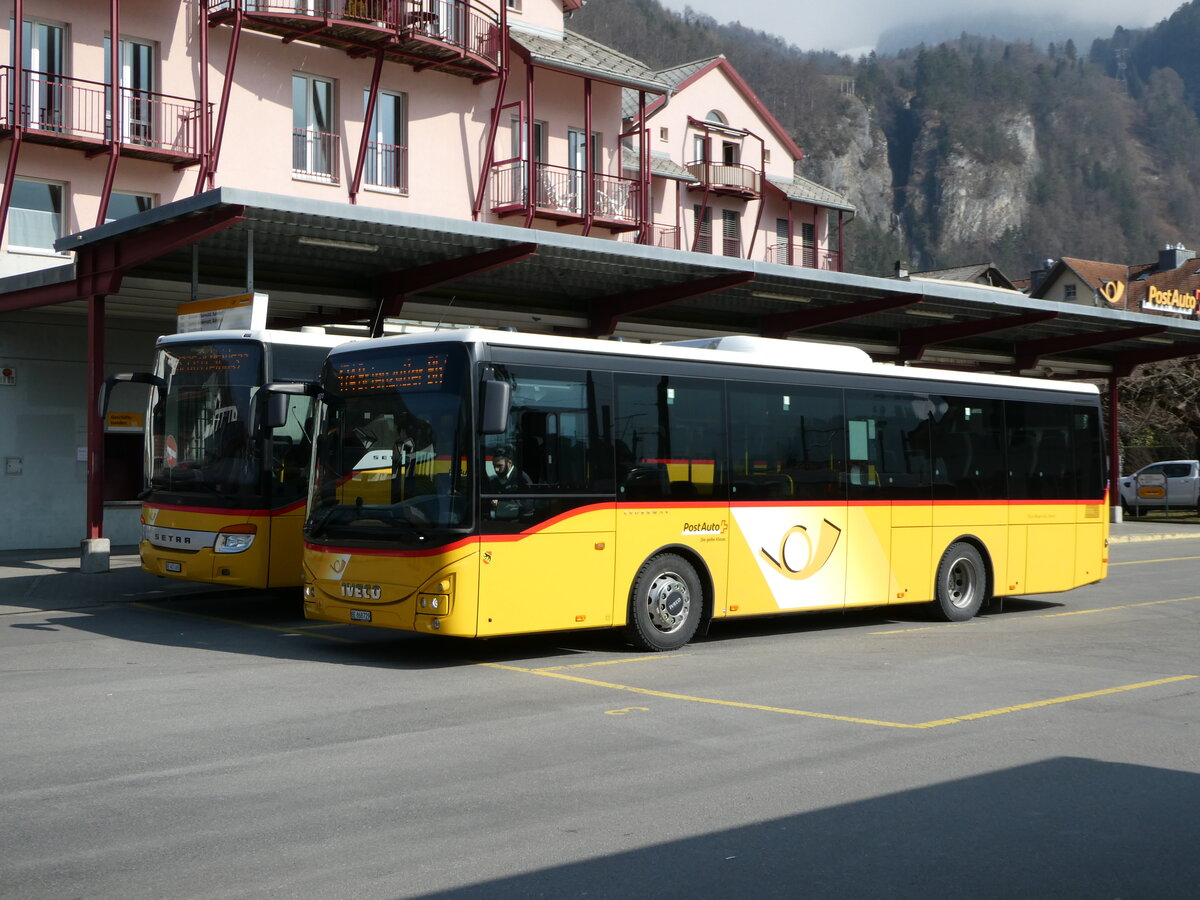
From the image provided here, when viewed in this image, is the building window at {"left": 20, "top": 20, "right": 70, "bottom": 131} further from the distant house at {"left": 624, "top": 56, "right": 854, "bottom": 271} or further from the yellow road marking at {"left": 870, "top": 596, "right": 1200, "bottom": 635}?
the distant house at {"left": 624, "top": 56, "right": 854, "bottom": 271}

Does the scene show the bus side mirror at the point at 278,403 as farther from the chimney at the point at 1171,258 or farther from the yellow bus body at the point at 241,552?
the chimney at the point at 1171,258

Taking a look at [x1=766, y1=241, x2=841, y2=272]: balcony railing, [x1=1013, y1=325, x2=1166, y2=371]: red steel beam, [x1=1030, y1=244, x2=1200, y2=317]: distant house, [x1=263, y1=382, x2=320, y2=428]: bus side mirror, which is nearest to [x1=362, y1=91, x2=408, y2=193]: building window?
[x1=1013, y1=325, x2=1166, y2=371]: red steel beam

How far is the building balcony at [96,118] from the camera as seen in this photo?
2517 cm

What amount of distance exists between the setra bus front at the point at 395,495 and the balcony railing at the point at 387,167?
20.0m

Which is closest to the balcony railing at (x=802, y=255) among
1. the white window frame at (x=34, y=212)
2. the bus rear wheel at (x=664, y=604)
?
the white window frame at (x=34, y=212)

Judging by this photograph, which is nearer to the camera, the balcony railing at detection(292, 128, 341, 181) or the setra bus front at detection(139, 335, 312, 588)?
the setra bus front at detection(139, 335, 312, 588)

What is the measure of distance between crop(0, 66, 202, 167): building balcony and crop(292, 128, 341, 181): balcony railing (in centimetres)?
273

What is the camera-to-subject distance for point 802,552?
13.7 meters

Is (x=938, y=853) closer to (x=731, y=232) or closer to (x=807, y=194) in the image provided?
(x=731, y=232)

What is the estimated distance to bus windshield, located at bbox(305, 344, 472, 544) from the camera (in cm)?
1105

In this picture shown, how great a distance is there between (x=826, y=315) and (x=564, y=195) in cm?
1108

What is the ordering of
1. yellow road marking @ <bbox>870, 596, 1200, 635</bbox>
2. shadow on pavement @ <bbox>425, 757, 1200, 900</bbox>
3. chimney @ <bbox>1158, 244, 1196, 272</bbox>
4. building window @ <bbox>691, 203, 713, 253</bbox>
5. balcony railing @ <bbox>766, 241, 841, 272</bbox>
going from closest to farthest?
shadow on pavement @ <bbox>425, 757, 1200, 900</bbox>
yellow road marking @ <bbox>870, 596, 1200, 635</bbox>
building window @ <bbox>691, 203, 713, 253</bbox>
balcony railing @ <bbox>766, 241, 841, 272</bbox>
chimney @ <bbox>1158, 244, 1196, 272</bbox>

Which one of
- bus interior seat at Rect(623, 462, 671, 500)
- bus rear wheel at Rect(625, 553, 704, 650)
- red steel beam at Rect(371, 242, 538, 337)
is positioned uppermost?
red steel beam at Rect(371, 242, 538, 337)

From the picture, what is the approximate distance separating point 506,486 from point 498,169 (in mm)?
23533
